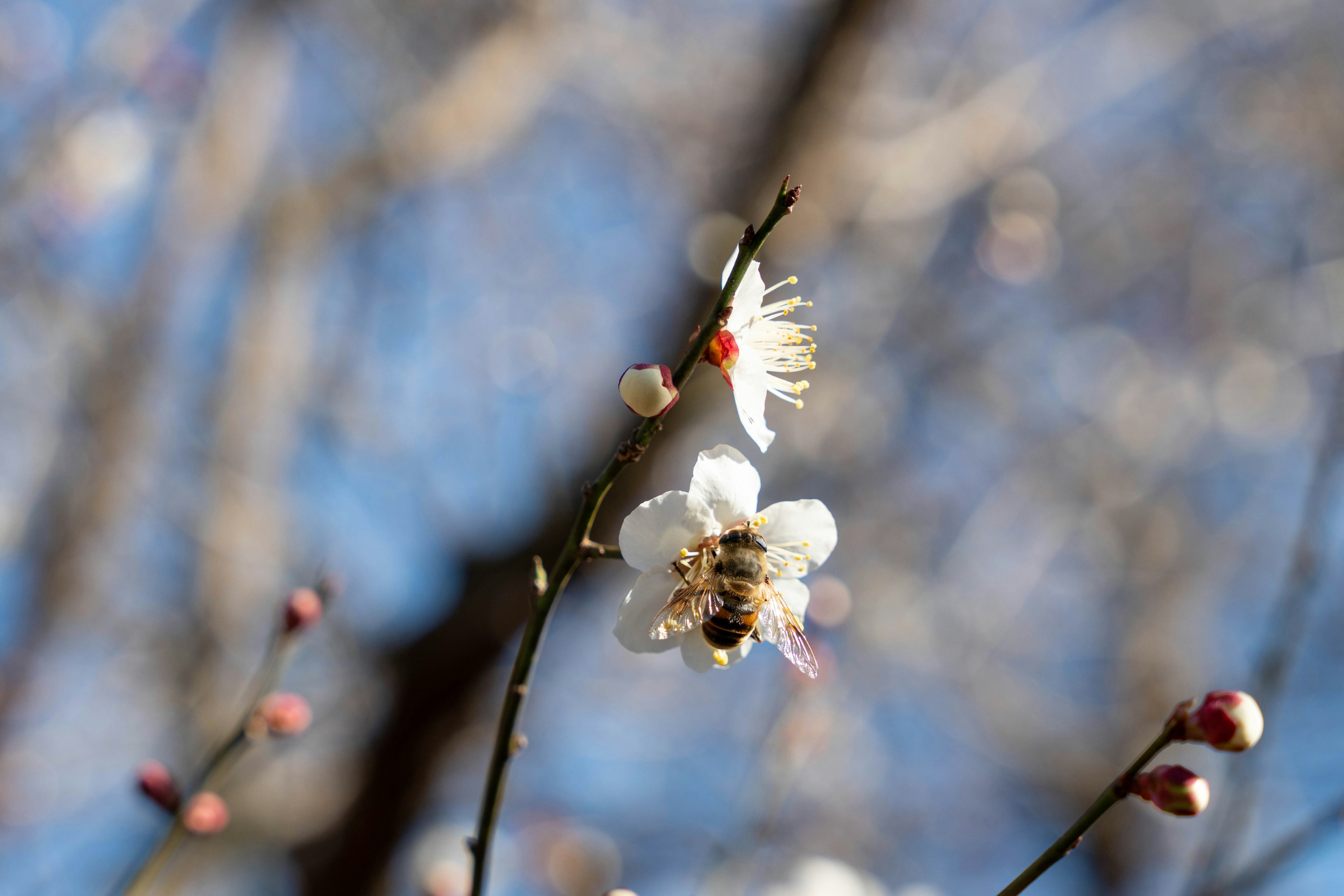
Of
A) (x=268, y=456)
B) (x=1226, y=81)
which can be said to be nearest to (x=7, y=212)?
(x=268, y=456)

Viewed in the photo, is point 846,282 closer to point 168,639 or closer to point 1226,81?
point 1226,81

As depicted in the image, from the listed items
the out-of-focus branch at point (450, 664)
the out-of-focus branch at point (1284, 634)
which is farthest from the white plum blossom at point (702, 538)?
the out-of-focus branch at point (450, 664)

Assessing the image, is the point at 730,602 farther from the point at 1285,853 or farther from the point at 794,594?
the point at 1285,853

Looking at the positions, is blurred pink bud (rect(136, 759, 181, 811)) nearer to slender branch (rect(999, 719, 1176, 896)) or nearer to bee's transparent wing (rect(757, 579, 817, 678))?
bee's transparent wing (rect(757, 579, 817, 678))

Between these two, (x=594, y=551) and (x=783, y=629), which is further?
(x=783, y=629)

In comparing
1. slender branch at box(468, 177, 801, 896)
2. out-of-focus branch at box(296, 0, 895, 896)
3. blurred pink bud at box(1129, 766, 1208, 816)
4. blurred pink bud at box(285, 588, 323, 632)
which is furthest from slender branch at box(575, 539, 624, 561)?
out-of-focus branch at box(296, 0, 895, 896)

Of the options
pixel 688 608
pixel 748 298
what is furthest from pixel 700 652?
pixel 748 298
